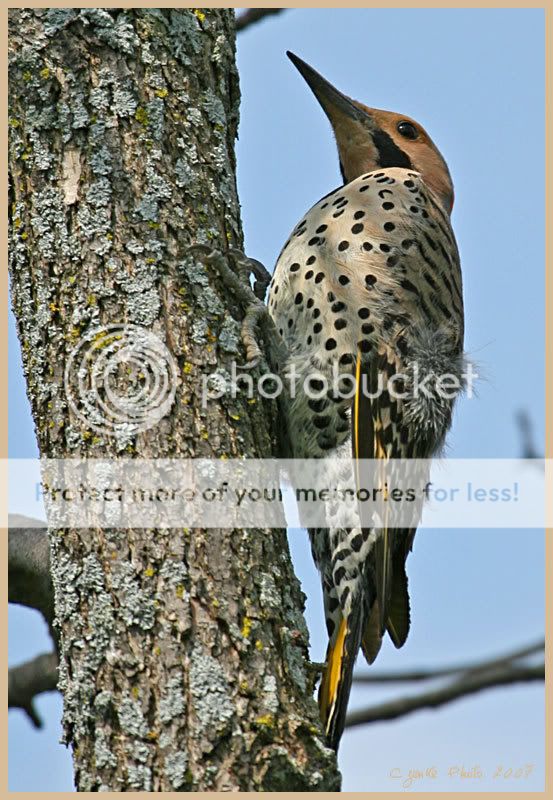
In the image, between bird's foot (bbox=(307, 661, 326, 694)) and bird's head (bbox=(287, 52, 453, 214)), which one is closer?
bird's foot (bbox=(307, 661, 326, 694))

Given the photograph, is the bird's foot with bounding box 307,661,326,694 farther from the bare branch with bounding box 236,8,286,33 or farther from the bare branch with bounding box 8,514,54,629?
the bare branch with bounding box 236,8,286,33

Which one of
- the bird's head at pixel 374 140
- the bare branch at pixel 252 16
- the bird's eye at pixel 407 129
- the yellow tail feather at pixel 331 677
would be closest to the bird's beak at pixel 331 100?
the bird's head at pixel 374 140

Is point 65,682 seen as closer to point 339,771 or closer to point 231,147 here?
point 339,771

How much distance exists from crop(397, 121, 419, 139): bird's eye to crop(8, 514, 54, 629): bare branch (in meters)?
2.83

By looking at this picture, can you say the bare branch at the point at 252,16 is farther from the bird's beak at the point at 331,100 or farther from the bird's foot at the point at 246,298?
the bird's foot at the point at 246,298

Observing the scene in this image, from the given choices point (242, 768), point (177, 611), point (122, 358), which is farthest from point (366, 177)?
point (242, 768)

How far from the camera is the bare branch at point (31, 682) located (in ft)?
11.7

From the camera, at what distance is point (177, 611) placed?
2.45m

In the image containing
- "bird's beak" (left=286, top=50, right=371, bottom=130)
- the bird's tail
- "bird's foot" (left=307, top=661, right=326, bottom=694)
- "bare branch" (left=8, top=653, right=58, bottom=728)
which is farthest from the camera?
"bird's beak" (left=286, top=50, right=371, bottom=130)

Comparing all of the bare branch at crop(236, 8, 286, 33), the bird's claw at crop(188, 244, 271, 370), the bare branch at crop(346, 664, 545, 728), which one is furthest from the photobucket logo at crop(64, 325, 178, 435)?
the bare branch at crop(236, 8, 286, 33)

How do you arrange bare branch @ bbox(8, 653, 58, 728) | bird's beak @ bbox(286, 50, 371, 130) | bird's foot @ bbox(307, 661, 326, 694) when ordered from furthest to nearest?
bird's beak @ bbox(286, 50, 371, 130) → bare branch @ bbox(8, 653, 58, 728) → bird's foot @ bbox(307, 661, 326, 694)

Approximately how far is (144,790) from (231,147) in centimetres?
200

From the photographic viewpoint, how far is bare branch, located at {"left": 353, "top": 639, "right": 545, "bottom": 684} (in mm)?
4082

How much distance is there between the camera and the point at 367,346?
3.76 metres
